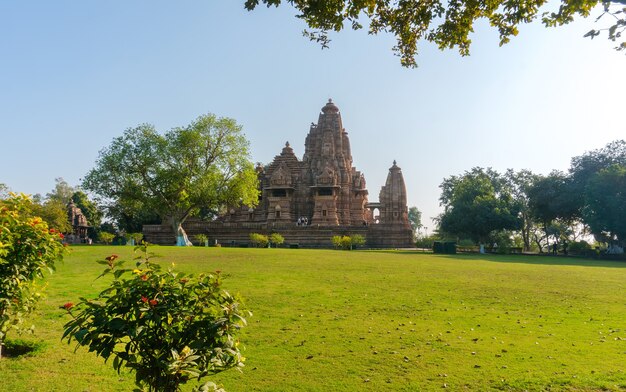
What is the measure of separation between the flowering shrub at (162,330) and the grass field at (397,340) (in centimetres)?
247

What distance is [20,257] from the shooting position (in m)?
5.99

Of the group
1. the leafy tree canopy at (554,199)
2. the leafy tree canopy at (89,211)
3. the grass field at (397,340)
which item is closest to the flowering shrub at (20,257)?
the grass field at (397,340)

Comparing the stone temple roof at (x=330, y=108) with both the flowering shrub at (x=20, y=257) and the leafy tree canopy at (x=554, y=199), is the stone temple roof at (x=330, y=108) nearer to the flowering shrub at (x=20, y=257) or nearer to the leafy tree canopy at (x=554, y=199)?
the leafy tree canopy at (x=554, y=199)

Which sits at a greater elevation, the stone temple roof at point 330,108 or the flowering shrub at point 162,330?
the stone temple roof at point 330,108

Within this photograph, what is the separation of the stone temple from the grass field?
1227 inches

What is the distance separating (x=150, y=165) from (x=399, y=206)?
1127 inches

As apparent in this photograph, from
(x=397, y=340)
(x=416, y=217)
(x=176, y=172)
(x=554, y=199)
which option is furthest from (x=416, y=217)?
(x=397, y=340)

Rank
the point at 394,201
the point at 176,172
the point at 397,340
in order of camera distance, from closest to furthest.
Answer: the point at 397,340 < the point at 176,172 < the point at 394,201

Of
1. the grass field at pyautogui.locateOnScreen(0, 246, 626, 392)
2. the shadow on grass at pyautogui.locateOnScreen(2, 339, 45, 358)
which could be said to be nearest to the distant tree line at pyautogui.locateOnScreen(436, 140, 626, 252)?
the grass field at pyautogui.locateOnScreen(0, 246, 626, 392)

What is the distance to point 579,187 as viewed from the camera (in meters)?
50.1

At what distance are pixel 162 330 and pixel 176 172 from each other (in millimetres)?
38996

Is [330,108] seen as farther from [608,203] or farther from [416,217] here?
[416,217]

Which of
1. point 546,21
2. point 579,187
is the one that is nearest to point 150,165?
point 546,21

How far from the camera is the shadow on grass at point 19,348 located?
6.97 meters
